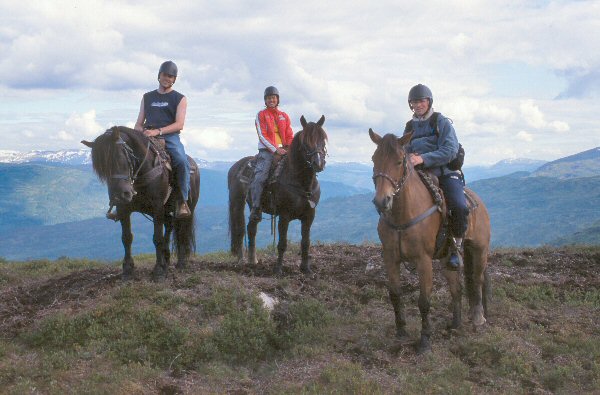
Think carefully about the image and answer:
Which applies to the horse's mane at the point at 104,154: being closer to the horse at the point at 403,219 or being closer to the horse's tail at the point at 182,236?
the horse's tail at the point at 182,236

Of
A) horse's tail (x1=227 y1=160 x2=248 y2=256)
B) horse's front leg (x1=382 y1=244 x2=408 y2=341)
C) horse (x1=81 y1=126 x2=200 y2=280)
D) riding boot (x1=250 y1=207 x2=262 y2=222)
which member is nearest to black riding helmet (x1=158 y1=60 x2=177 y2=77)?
horse (x1=81 y1=126 x2=200 y2=280)

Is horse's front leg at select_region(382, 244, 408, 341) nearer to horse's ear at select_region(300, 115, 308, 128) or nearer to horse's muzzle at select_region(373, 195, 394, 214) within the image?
horse's muzzle at select_region(373, 195, 394, 214)

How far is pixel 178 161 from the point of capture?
1041 centimetres

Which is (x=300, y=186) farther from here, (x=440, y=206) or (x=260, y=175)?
(x=440, y=206)

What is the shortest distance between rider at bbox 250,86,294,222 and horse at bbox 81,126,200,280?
6.30ft

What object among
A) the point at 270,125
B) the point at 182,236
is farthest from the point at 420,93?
the point at 182,236

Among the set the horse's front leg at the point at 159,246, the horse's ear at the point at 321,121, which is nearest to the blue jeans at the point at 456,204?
the horse's ear at the point at 321,121

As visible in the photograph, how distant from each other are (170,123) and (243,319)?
14.3ft

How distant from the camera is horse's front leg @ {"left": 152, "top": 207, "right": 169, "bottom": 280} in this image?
10008mm

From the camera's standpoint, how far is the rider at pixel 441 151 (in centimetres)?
801

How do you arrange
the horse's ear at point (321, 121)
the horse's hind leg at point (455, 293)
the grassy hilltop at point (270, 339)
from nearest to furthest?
1. the grassy hilltop at point (270, 339)
2. the horse's hind leg at point (455, 293)
3. the horse's ear at point (321, 121)

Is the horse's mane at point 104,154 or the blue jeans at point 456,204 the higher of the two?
the horse's mane at point 104,154

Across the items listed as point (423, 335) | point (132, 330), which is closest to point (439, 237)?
point (423, 335)

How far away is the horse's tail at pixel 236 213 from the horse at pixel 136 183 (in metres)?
2.31
